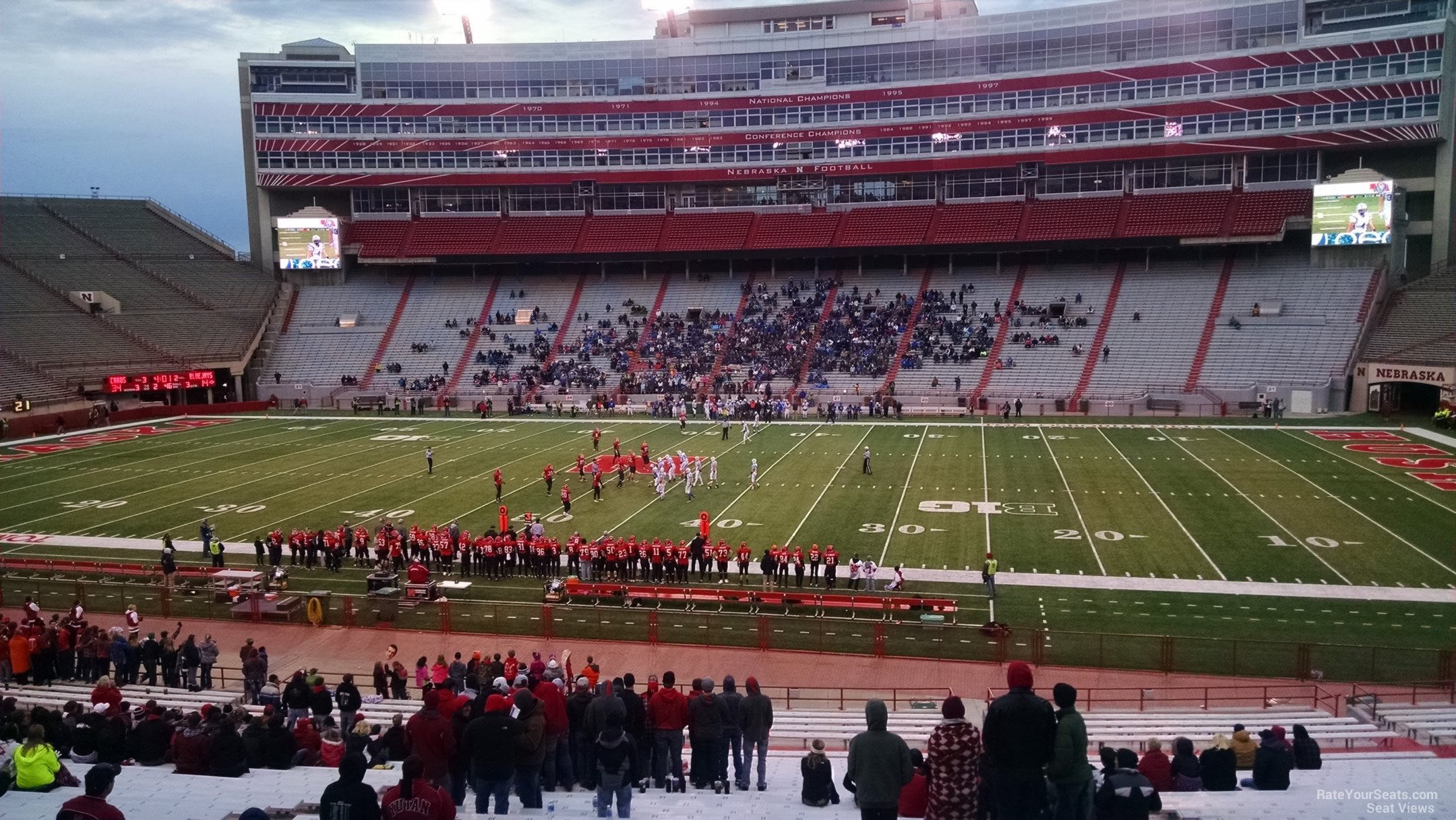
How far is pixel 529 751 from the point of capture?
8.16 meters

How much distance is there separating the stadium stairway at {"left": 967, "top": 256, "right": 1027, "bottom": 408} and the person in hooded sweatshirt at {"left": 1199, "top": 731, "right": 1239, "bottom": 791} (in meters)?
39.9

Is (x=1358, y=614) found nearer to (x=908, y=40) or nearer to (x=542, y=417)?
(x=542, y=417)

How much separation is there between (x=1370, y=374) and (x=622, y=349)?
34.9 metres

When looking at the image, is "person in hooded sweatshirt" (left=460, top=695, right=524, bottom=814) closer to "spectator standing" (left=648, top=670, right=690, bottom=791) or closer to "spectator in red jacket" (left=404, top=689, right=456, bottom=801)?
"spectator in red jacket" (left=404, top=689, right=456, bottom=801)

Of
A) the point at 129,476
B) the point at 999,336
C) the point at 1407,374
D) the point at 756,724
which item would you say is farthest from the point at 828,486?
the point at 1407,374

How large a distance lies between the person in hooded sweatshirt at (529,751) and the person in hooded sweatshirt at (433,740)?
538mm

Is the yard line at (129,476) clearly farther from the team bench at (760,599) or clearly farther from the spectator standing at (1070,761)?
the spectator standing at (1070,761)

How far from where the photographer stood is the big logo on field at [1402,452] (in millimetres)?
29203

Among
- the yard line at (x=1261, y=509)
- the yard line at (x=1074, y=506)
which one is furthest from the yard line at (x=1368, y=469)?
the yard line at (x=1074, y=506)

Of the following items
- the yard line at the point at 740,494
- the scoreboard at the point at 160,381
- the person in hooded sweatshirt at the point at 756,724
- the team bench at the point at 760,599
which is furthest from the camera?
the scoreboard at the point at 160,381

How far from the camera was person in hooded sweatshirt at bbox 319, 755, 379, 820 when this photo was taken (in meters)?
6.30

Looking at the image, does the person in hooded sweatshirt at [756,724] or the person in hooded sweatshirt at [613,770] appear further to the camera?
the person in hooded sweatshirt at [756,724]

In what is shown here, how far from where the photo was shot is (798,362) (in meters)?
53.4

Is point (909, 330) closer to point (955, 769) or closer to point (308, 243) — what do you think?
point (308, 243)
